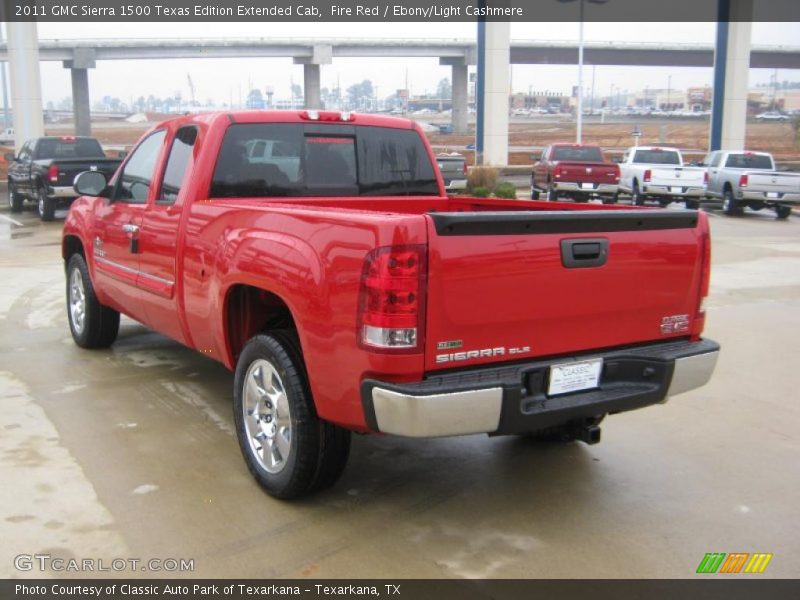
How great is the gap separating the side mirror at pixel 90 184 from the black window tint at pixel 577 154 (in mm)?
19159

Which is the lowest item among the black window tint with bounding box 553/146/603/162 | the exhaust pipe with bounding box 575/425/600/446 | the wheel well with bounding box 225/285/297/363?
the exhaust pipe with bounding box 575/425/600/446

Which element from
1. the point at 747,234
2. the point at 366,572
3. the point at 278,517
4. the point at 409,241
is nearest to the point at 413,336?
the point at 409,241

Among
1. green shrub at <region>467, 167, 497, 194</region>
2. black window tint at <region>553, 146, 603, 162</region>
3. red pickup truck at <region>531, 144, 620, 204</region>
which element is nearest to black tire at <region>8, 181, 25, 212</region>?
green shrub at <region>467, 167, 497, 194</region>

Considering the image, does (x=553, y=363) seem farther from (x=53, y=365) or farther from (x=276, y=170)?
(x=53, y=365)

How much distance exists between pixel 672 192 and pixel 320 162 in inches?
739

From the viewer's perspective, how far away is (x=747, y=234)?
1741cm

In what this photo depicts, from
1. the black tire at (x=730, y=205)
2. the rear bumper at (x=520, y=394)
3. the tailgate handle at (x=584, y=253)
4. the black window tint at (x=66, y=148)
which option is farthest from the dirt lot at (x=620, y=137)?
the tailgate handle at (x=584, y=253)

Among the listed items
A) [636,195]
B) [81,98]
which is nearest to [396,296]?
[636,195]

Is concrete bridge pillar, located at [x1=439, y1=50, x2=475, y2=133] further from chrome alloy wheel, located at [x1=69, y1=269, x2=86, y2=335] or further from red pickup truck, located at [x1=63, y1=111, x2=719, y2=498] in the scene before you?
red pickup truck, located at [x1=63, y1=111, x2=719, y2=498]

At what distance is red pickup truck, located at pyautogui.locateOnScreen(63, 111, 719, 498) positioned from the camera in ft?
11.1

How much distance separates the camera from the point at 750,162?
23094mm

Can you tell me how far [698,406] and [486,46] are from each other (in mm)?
31052

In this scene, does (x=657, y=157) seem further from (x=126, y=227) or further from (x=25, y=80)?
(x=25, y=80)

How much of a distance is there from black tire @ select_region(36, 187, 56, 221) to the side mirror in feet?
44.1
